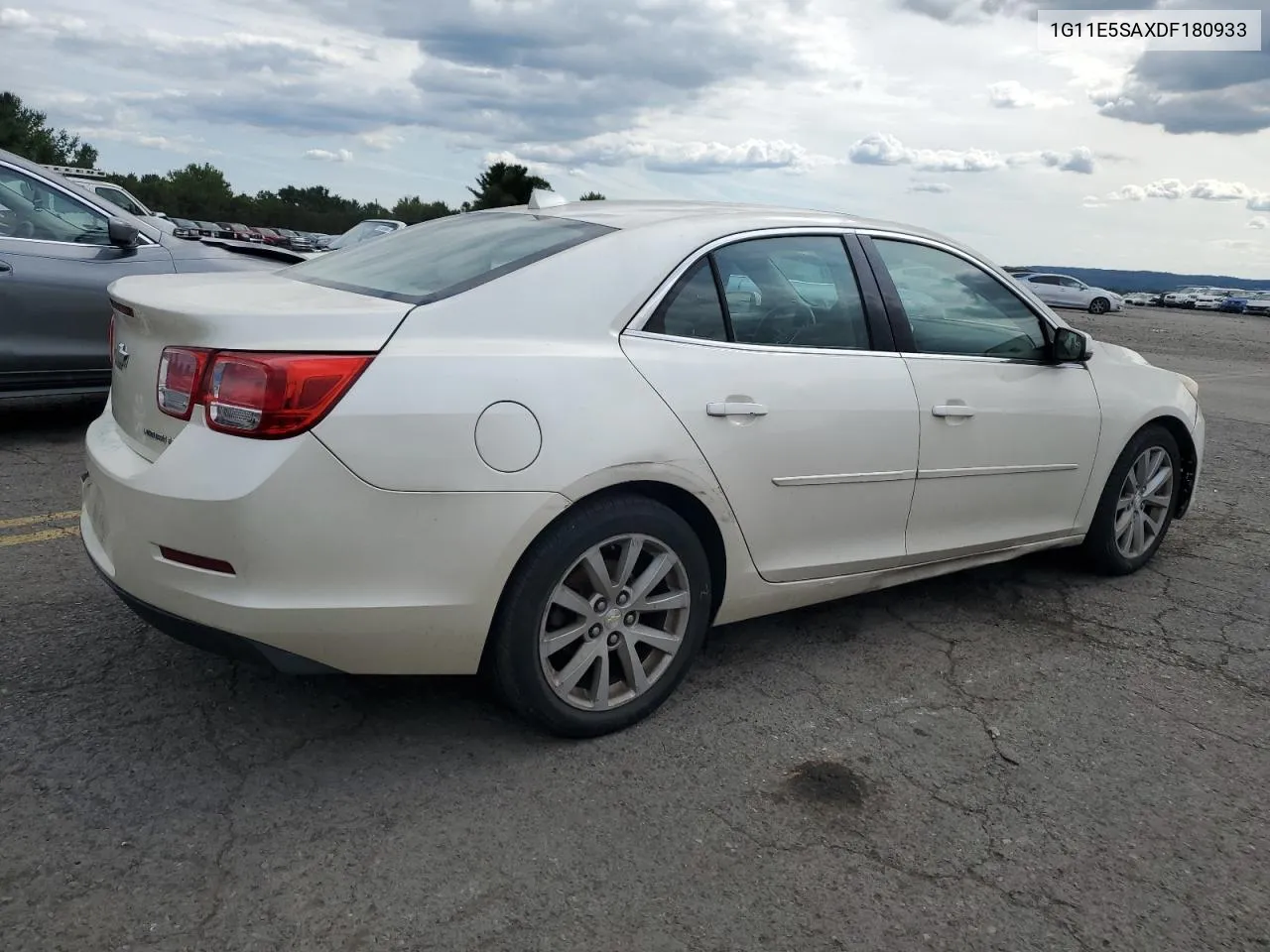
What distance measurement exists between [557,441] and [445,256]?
0.91 m

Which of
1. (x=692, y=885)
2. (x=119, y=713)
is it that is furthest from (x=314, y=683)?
(x=692, y=885)

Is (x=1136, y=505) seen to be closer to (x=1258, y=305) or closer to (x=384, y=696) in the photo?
(x=384, y=696)

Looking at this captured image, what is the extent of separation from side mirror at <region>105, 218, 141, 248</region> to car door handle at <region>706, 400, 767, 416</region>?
4704 millimetres

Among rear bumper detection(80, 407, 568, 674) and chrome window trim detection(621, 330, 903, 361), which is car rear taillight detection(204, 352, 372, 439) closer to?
rear bumper detection(80, 407, 568, 674)

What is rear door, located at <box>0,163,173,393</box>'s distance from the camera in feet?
20.5

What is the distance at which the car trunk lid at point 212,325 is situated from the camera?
8.90 feet

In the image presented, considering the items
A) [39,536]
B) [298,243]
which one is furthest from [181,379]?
[298,243]

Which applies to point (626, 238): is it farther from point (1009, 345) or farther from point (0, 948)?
point (0, 948)

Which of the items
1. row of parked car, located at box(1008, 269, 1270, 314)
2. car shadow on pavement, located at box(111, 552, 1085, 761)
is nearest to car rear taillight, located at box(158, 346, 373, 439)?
car shadow on pavement, located at box(111, 552, 1085, 761)

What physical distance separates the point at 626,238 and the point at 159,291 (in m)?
1.35

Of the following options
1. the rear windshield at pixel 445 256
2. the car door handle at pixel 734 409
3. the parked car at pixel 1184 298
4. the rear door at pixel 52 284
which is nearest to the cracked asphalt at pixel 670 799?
the car door handle at pixel 734 409

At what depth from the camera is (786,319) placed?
3564mm

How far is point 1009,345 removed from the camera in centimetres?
430

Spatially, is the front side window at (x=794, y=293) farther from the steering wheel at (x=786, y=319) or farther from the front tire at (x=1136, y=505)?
the front tire at (x=1136, y=505)
